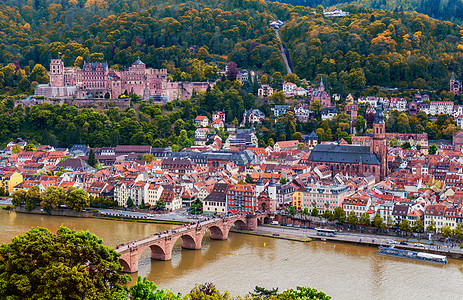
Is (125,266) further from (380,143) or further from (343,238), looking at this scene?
(380,143)

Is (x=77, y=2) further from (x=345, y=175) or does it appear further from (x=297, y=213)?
(x=297, y=213)

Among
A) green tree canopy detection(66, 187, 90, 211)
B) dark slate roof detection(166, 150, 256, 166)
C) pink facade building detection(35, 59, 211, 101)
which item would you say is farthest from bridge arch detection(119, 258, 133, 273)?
pink facade building detection(35, 59, 211, 101)

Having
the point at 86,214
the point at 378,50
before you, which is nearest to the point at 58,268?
the point at 86,214

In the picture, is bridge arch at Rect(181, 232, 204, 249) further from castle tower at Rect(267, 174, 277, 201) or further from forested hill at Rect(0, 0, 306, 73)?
forested hill at Rect(0, 0, 306, 73)

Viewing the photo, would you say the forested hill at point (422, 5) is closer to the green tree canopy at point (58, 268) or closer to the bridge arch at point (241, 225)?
the bridge arch at point (241, 225)

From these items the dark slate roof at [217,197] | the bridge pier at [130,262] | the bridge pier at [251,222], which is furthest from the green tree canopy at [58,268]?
the dark slate roof at [217,197]

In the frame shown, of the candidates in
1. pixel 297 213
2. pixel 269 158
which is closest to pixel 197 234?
pixel 297 213
